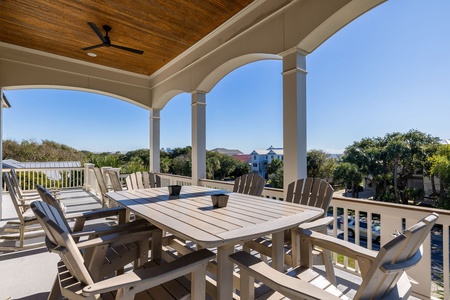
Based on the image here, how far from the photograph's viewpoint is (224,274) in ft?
4.42

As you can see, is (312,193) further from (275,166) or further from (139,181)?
(275,166)

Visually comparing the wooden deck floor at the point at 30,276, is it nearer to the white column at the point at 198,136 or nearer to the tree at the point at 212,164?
the white column at the point at 198,136

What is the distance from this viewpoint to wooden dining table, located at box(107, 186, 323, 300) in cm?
126

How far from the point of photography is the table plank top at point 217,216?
125cm

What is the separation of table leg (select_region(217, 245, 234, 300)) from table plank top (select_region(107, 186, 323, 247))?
0.16m

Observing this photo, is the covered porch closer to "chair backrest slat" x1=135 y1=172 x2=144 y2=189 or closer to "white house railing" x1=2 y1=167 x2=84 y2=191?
"chair backrest slat" x1=135 y1=172 x2=144 y2=189

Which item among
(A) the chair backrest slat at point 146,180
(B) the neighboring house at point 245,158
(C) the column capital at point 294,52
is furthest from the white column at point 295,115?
(B) the neighboring house at point 245,158

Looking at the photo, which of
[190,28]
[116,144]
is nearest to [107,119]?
[116,144]

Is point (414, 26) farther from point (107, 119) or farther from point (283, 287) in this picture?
point (107, 119)

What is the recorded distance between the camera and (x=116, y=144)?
18.2 metres

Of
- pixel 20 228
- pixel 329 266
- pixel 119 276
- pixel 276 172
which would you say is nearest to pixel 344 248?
pixel 329 266

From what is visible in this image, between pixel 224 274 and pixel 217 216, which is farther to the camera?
pixel 217 216

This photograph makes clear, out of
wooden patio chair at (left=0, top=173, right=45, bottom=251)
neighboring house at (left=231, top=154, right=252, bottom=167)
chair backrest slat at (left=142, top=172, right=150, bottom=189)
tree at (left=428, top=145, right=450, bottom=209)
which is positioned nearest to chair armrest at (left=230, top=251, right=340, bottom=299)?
wooden patio chair at (left=0, top=173, right=45, bottom=251)

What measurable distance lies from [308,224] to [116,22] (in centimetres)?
430
